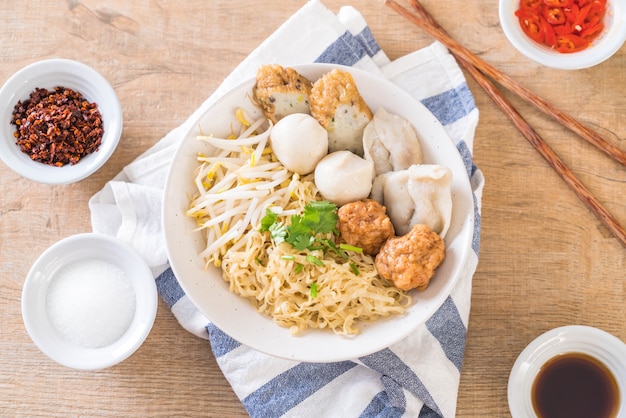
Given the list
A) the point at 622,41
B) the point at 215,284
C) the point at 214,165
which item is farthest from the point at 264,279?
the point at 622,41

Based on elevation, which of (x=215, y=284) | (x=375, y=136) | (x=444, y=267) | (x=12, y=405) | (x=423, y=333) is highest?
(x=375, y=136)

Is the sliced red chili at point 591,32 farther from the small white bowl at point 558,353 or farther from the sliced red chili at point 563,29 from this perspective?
the small white bowl at point 558,353

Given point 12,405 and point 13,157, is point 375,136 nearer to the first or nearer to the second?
point 13,157

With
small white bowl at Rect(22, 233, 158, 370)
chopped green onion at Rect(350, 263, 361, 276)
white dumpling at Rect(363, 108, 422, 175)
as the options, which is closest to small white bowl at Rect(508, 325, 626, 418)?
chopped green onion at Rect(350, 263, 361, 276)

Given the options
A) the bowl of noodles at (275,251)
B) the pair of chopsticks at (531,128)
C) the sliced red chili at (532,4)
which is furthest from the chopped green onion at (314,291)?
the sliced red chili at (532,4)

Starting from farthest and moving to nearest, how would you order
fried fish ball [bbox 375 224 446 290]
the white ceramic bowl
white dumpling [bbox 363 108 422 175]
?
the white ceramic bowl, white dumpling [bbox 363 108 422 175], fried fish ball [bbox 375 224 446 290]

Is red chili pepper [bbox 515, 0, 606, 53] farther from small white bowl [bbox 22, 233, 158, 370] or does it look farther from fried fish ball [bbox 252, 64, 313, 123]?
small white bowl [bbox 22, 233, 158, 370]

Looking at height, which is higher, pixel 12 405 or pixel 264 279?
pixel 264 279

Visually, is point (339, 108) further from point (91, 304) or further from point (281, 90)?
point (91, 304)
